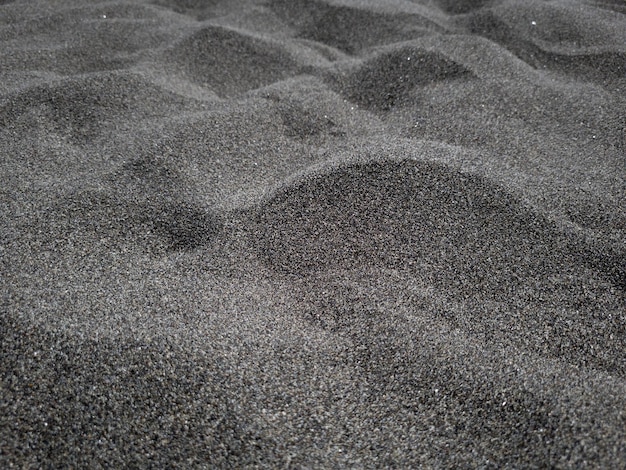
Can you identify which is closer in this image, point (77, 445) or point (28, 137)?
point (77, 445)

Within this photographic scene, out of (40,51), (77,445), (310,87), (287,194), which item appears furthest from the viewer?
(40,51)

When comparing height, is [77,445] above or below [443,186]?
below

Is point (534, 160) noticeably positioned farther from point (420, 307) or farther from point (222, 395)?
point (222, 395)

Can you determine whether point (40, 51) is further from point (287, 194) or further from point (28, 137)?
point (287, 194)

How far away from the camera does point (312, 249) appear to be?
4.05 feet

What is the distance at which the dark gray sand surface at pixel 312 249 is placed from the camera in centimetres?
90

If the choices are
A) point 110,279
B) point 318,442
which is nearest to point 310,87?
point 110,279

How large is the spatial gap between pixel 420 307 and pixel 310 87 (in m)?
0.89

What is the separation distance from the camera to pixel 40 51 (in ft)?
6.23

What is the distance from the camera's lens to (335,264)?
121 cm

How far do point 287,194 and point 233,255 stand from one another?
0.21 metres

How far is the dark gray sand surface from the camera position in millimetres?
896

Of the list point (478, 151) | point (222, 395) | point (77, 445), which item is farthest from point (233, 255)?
point (478, 151)

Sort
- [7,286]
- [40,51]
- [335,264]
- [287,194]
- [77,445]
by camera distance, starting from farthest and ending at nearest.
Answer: [40,51] < [287,194] < [335,264] < [7,286] < [77,445]
